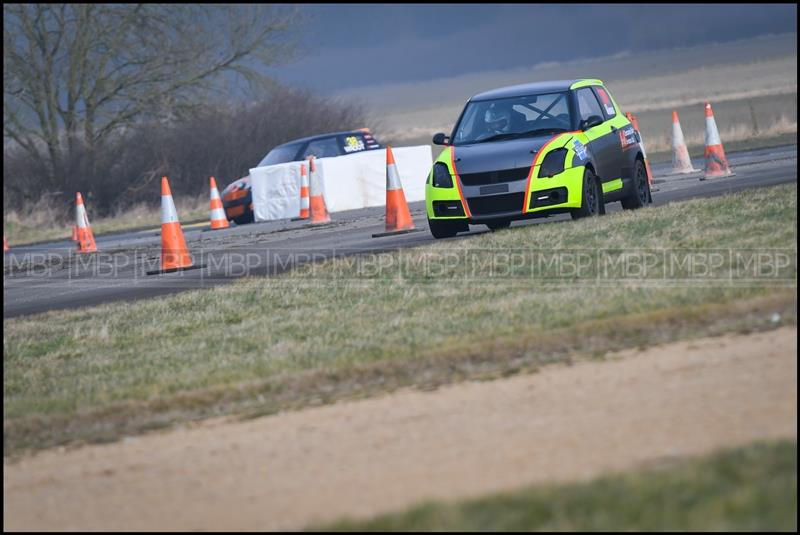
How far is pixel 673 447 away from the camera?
5645 millimetres

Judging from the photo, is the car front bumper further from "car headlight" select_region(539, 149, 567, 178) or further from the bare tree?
the bare tree

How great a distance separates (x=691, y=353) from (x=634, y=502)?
2584mm

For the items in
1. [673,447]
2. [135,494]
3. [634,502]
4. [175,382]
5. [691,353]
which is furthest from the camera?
[175,382]

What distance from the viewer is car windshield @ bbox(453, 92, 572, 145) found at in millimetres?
15062

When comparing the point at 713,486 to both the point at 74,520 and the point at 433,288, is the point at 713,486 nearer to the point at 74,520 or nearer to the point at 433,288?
the point at 74,520

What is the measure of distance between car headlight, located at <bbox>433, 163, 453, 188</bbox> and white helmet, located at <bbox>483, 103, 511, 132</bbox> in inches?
35.3

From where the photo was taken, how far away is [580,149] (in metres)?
14.5

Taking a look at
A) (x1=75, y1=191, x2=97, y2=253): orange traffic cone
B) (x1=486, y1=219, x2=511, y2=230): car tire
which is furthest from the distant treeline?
(x1=486, y1=219, x2=511, y2=230): car tire

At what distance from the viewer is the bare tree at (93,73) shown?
3872 centimetres

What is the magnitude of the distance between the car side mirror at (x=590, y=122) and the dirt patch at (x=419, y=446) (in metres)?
7.52

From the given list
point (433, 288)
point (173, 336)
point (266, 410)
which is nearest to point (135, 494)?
point (266, 410)

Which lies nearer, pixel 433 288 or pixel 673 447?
pixel 673 447

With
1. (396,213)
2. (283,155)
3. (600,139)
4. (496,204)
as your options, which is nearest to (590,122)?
(600,139)

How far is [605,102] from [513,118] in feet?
4.90
